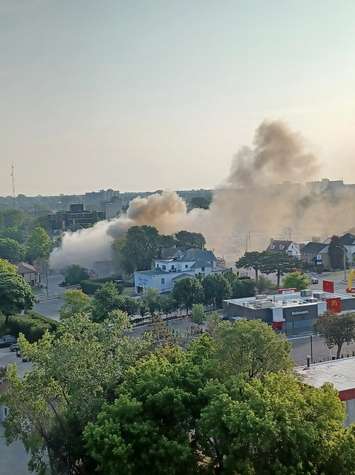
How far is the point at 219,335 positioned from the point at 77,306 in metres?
17.6

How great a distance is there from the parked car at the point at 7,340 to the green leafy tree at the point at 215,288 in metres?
10.4

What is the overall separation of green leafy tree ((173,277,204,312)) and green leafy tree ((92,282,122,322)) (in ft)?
12.0

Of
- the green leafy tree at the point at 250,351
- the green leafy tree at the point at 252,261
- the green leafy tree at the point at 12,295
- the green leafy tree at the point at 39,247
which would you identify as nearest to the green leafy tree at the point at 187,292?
the green leafy tree at the point at 12,295

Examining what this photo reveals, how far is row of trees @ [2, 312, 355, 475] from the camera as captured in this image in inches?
380

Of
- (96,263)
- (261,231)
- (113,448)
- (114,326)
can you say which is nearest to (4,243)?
(96,263)

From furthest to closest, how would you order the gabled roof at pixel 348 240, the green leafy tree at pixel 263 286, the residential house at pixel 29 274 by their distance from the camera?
the gabled roof at pixel 348 240 < the residential house at pixel 29 274 < the green leafy tree at pixel 263 286

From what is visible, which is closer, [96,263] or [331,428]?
[331,428]

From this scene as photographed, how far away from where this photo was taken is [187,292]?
31453 millimetres

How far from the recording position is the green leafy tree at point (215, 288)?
32469 millimetres

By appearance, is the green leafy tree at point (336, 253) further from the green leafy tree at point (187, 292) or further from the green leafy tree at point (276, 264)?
the green leafy tree at point (187, 292)

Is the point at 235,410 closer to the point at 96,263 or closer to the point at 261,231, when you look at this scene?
the point at 96,263

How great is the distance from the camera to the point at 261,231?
69312mm

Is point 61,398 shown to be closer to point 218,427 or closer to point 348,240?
point 218,427

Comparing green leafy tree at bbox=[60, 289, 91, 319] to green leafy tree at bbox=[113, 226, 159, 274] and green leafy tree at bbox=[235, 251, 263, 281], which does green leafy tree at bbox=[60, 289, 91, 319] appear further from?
green leafy tree at bbox=[113, 226, 159, 274]
